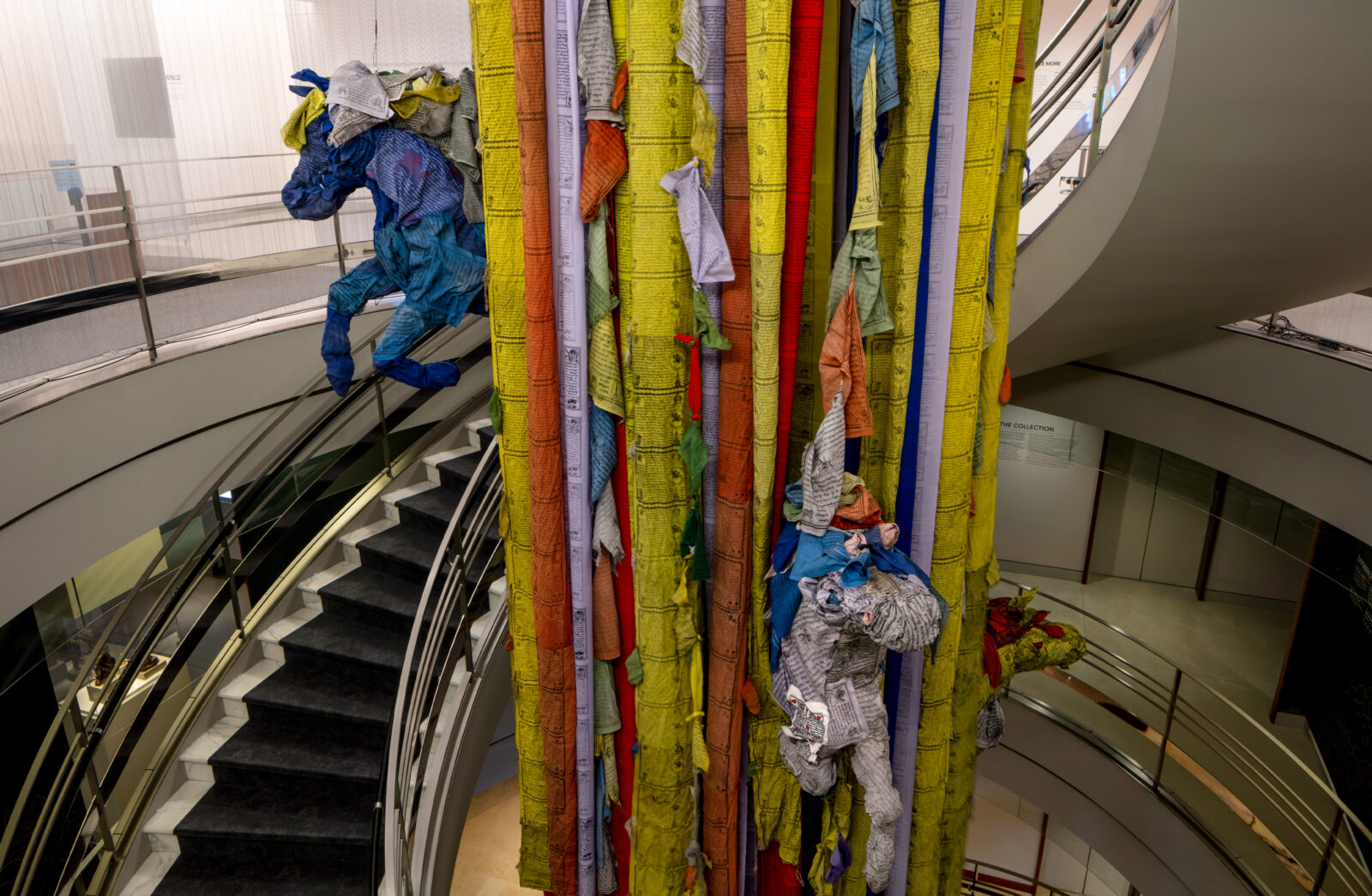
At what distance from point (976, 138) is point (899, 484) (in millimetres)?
679

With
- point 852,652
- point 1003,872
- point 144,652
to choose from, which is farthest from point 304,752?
point 1003,872

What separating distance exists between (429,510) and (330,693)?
0.85 metres

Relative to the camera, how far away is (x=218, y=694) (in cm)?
335

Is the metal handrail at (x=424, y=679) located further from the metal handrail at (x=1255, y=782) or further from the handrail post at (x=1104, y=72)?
the metal handrail at (x=1255, y=782)

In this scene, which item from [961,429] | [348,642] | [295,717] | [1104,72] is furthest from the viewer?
[348,642]

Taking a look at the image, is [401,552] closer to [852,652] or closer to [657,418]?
[657,418]

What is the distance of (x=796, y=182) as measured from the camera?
Answer: 1.58m

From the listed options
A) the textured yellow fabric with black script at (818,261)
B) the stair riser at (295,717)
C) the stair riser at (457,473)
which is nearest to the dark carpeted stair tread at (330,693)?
the stair riser at (295,717)

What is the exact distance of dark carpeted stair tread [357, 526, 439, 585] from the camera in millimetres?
3602

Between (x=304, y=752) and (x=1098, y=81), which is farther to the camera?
(x=304, y=752)

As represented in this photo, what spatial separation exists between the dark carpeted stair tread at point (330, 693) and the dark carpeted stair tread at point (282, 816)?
0.86 ft

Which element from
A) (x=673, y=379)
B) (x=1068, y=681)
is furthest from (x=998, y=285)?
(x=1068, y=681)

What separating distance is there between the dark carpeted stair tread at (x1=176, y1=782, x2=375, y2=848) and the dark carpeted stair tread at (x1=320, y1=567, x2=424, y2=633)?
0.64 meters

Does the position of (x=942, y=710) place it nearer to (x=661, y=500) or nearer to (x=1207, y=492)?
(x=661, y=500)
